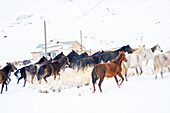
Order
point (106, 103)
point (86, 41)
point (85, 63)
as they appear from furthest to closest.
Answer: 1. point (86, 41)
2. point (85, 63)
3. point (106, 103)

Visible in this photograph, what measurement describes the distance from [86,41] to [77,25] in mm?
27821

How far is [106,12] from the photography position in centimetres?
10138

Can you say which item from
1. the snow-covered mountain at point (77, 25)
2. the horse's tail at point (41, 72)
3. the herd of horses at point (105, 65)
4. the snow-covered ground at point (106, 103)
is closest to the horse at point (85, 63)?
the herd of horses at point (105, 65)

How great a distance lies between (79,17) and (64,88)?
87.2 meters

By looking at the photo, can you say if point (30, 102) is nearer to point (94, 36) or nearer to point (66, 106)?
point (66, 106)

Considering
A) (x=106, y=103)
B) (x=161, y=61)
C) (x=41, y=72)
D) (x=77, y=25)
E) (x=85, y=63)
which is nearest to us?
(x=106, y=103)

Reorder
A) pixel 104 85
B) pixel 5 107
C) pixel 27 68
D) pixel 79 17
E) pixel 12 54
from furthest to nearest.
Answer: pixel 79 17 → pixel 12 54 → pixel 27 68 → pixel 104 85 → pixel 5 107

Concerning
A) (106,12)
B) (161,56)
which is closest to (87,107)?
(161,56)

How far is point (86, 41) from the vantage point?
184ft

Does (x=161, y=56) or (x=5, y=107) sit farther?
(x=161, y=56)

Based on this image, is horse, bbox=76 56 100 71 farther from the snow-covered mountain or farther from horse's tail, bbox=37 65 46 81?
the snow-covered mountain

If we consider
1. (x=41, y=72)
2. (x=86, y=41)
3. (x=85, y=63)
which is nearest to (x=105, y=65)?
(x=41, y=72)

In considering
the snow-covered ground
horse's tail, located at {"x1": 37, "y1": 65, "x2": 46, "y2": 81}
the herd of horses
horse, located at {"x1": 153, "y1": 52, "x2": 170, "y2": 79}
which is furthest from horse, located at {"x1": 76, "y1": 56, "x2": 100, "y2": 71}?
the snow-covered ground

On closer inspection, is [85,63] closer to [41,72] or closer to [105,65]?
[41,72]
